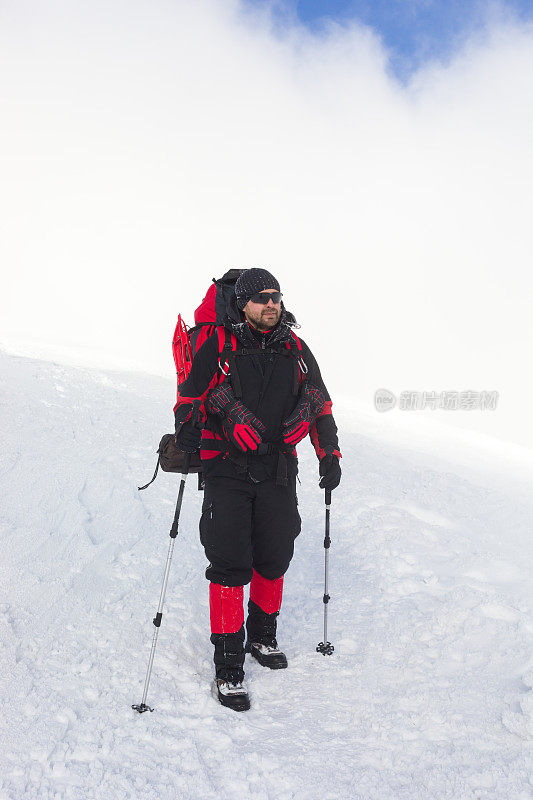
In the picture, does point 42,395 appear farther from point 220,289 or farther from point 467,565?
point 467,565

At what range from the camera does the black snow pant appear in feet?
13.0

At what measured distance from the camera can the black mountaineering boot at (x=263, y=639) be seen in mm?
4168

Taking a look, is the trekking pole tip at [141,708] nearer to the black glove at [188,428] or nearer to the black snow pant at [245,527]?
the black snow pant at [245,527]

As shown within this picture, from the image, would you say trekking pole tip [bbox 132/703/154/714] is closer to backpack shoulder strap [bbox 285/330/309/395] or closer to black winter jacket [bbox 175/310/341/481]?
black winter jacket [bbox 175/310/341/481]

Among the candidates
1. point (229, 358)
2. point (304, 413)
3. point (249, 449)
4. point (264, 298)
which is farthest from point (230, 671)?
point (264, 298)

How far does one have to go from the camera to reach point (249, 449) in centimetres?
397

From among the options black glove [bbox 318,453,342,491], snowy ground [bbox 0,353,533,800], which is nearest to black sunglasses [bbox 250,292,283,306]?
black glove [bbox 318,453,342,491]

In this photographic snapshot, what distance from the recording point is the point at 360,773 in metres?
3.08

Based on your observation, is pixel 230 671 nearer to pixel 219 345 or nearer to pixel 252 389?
pixel 252 389

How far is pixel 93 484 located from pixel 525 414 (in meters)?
98.0

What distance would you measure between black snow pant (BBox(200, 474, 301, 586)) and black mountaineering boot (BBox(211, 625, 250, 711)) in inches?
14.1

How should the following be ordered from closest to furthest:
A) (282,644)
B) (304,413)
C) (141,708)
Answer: (141,708), (304,413), (282,644)

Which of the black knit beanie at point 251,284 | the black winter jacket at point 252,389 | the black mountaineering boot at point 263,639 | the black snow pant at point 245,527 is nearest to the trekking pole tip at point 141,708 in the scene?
the black snow pant at point 245,527

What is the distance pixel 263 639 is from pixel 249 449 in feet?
4.65
